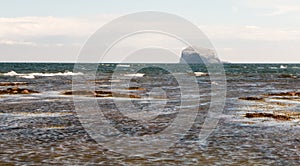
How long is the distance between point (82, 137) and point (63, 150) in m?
3.50

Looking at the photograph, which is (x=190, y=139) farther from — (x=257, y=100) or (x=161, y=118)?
(x=257, y=100)

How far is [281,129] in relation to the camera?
82.5ft

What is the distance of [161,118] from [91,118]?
5.22 meters

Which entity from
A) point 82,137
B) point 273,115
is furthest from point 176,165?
point 273,115

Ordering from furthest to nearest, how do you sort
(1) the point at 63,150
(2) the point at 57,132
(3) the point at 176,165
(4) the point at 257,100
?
(4) the point at 257,100 < (2) the point at 57,132 < (1) the point at 63,150 < (3) the point at 176,165

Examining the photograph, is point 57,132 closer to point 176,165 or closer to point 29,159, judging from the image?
point 29,159

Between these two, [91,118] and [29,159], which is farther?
[91,118]

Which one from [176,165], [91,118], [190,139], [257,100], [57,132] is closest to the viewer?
[176,165]

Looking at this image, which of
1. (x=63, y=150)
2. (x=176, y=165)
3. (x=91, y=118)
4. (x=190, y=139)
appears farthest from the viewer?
(x=91, y=118)

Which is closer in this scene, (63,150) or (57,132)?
(63,150)

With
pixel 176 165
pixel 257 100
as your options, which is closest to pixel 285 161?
pixel 176 165

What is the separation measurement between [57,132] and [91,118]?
6.51m

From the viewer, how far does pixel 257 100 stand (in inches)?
1786

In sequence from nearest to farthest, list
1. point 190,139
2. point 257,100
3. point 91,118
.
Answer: point 190,139
point 91,118
point 257,100
